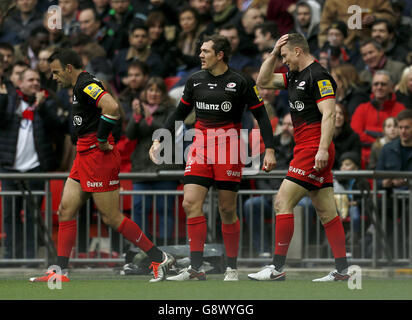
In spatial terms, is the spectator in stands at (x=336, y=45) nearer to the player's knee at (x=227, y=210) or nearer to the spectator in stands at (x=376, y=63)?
the spectator in stands at (x=376, y=63)

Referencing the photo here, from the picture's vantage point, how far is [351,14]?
652 inches

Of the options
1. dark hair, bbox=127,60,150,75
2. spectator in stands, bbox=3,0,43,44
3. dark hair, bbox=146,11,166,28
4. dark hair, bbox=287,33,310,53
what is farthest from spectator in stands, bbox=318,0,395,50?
dark hair, bbox=287,33,310,53

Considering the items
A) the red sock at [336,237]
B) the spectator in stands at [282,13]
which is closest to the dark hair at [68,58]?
the red sock at [336,237]

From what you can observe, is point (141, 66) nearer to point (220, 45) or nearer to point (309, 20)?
point (309, 20)

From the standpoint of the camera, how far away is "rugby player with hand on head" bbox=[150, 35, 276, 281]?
34.3ft

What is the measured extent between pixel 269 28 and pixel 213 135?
19.8ft

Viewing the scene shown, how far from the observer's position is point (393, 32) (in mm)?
16000

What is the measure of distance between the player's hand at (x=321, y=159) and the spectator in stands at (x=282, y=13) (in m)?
7.67

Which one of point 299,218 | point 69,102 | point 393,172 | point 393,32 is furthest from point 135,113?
point 393,32

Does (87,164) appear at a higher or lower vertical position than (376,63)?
lower

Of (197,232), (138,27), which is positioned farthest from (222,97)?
(138,27)

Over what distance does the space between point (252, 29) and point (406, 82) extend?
312 centimetres
